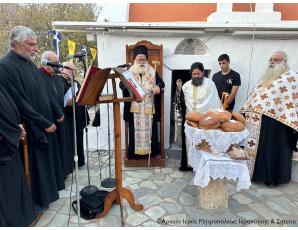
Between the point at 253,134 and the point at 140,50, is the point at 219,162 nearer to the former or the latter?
the point at 253,134

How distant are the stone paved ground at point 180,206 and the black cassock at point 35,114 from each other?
0.44 meters

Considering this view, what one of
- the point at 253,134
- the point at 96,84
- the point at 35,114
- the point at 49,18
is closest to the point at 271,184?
the point at 253,134

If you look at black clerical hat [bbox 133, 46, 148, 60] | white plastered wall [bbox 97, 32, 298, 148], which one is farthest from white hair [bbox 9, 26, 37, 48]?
white plastered wall [bbox 97, 32, 298, 148]

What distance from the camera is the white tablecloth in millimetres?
3541

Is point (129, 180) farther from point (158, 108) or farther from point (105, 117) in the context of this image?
point (105, 117)

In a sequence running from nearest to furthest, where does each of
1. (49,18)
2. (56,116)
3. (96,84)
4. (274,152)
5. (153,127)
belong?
(96,84) < (56,116) < (274,152) < (153,127) < (49,18)

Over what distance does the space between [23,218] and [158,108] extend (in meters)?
3.12

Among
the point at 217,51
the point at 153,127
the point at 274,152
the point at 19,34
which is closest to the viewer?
the point at 19,34

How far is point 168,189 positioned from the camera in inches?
179

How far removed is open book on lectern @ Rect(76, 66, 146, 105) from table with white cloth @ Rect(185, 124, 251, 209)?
1.07 m

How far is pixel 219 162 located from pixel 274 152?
1.57 m

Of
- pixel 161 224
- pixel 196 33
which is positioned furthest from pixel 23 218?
pixel 196 33

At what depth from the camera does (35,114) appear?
10.9 feet

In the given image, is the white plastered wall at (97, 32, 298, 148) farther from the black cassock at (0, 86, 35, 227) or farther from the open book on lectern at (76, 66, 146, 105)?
Answer: the black cassock at (0, 86, 35, 227)
